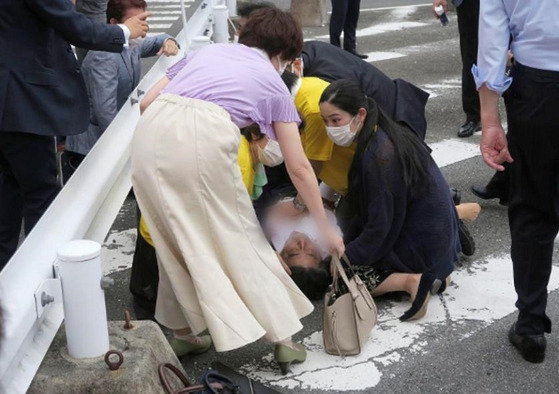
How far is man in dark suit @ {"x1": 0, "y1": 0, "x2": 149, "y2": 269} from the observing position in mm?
3736

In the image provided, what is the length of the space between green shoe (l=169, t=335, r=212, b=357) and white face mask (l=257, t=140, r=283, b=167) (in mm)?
812

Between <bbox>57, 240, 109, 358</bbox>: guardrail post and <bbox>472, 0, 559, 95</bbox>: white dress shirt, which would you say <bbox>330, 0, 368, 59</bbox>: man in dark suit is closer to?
<bbox>472, 0, 559, 95</bbox>: white dress shirt

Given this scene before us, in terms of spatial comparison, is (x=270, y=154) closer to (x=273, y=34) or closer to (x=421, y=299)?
(x=273, y=34)

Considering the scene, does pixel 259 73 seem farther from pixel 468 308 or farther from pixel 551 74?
pixel 468 308

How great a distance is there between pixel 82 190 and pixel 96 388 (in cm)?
94

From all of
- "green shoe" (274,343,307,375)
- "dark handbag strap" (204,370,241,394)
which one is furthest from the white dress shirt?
"dark handbag strap" (204,370,241,394)

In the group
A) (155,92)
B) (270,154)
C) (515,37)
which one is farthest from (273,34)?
(515,37)

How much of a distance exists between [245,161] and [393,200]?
2.23 ft

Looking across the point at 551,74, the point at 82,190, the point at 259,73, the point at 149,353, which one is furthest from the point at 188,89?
the point at 551,74

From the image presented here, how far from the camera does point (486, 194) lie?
559 centimetres

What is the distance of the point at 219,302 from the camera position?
11.4ft

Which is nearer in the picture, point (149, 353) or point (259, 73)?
point (149, 353)

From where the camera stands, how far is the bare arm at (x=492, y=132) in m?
3.59

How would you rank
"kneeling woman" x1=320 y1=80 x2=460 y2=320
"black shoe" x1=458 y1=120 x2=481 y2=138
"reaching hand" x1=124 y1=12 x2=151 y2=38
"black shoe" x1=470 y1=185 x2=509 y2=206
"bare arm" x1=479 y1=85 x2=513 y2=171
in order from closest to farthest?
"bare arm" x1=479 y1=85 x2=513 y2=171
"kneeling woman" x1=320 y1=80 x2=460 y2=320
"reaching hand" x1=124 y1=12 x2=151 y2=38
"black shoe" x1=470 y1=185 x2=509 y2=206
"black shoe" x1=458 y1=120 x2=481 y2=138
